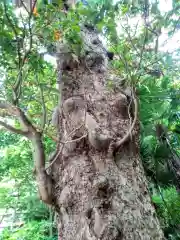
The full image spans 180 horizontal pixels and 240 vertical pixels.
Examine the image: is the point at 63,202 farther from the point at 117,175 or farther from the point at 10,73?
the point at 10,73

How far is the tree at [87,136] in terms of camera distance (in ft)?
3.94

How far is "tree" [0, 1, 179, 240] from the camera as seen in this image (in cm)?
120

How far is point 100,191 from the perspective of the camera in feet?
4.12

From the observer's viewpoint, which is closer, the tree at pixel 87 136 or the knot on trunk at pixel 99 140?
the tree at pixel 87 136

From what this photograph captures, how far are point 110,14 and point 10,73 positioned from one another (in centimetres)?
101

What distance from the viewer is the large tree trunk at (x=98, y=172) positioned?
3.82 feet

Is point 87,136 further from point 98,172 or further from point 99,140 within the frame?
point 98,172

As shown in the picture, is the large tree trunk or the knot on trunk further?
the knot on trunk

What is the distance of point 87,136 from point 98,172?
0.81ft

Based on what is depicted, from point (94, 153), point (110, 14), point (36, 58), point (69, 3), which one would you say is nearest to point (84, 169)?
point (94, 153)

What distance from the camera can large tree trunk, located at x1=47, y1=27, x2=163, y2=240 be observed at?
1.16 metres

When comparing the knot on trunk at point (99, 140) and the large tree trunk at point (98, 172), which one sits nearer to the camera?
the large tree trunk at point (98, 172)

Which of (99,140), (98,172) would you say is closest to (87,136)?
(99,140)

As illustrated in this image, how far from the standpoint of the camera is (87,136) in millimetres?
1501
